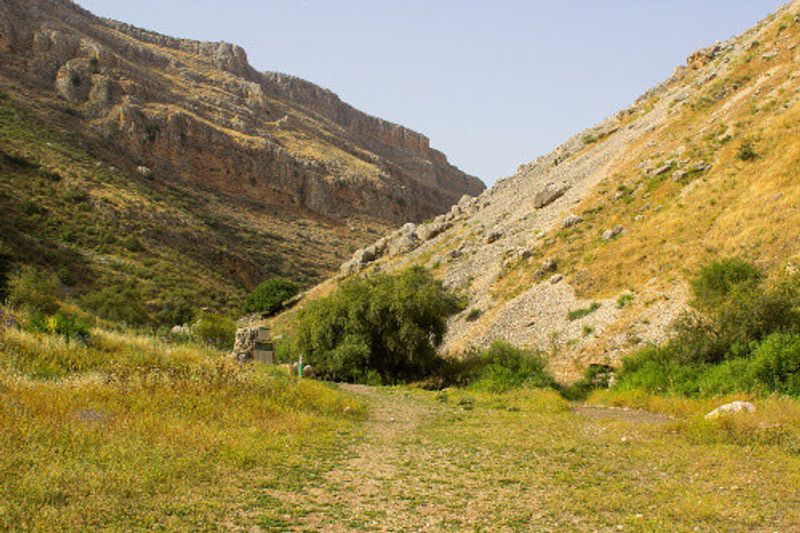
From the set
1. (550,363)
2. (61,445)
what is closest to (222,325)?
(550,363)

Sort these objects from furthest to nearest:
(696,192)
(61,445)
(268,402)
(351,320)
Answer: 1. (696,192)
2. (351,320)
3. (268,402)
4. (61,445)

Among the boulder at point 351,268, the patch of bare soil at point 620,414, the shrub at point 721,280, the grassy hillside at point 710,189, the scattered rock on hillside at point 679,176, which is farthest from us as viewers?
the boulder at point 351,268

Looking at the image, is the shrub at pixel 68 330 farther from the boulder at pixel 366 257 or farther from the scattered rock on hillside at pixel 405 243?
the boulder at pixel 366 257

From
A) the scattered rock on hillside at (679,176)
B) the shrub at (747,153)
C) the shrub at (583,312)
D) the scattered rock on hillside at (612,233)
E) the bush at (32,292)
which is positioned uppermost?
the shrub at (747,153)

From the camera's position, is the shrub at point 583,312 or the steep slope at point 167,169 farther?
the steep slope at point 167,169

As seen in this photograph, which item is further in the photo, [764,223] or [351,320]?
[351,320]

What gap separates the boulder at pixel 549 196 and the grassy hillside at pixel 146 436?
2777cm

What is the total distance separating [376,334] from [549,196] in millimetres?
19457

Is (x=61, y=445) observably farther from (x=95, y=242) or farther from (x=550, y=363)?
(x=95, y=242)

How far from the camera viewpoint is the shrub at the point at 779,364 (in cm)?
1348

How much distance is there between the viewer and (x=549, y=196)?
127ft

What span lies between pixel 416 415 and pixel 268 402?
4.47 meters

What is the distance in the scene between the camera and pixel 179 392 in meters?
10.4

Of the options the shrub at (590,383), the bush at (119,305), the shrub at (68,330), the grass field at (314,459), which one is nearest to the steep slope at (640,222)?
the shrub at (590,383)
